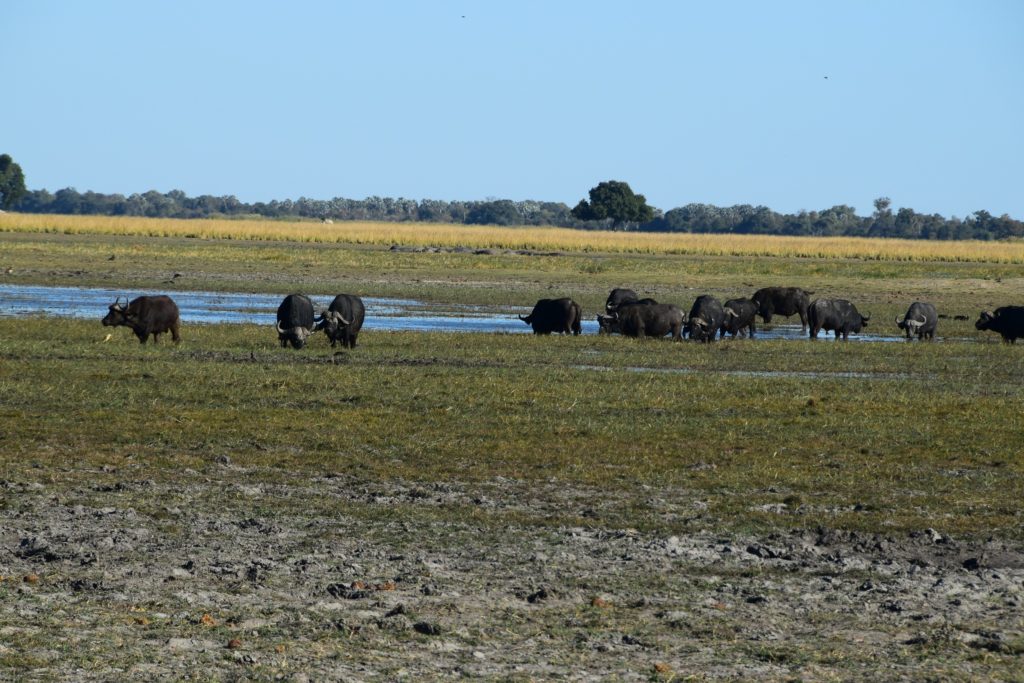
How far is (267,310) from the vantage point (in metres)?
34.3

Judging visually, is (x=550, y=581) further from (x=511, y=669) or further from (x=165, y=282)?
(x=165, y=282)

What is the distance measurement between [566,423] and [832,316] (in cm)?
1603

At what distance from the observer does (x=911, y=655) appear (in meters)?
7.55

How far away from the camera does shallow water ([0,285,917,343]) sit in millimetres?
30906

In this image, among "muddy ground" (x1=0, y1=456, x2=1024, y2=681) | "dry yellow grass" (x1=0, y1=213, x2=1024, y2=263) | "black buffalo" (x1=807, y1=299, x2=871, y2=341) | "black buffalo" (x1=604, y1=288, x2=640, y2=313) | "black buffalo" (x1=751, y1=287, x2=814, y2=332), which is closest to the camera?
"muddy ground" (x1=0, y1=456, x2=1024, y2=681)

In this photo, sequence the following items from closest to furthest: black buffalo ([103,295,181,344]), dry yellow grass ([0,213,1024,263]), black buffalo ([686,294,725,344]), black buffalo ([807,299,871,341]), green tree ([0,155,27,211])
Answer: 1. black buffalo ([103,295,181,344])
2. black buffalo ([686,294,725,344])
3. black buffalo ([807,299,871,341])
4. dry yellow grass ([0,213,1024,263])
5. green tree ([0,155,27,211])

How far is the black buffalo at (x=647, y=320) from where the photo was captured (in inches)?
1132

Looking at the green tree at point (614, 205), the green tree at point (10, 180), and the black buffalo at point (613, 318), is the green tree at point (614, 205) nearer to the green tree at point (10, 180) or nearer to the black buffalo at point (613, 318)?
the green tree at point (10, 180)

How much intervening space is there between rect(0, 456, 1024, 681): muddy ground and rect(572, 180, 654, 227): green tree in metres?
125

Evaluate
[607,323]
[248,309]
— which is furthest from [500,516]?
[248,309]

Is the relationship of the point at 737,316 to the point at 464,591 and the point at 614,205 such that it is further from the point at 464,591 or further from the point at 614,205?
the point at 614,205

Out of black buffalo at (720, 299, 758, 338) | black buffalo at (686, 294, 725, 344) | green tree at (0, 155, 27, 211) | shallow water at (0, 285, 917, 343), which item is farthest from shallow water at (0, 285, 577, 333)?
green tree at (0, 155, 27, 211)

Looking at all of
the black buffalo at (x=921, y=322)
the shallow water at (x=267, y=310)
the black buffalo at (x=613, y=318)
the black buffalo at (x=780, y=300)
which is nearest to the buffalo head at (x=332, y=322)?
the shallow water at (x=267, y=310)

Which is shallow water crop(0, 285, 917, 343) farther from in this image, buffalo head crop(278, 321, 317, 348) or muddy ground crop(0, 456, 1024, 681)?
muddy ground crop(0, 456, 1024, 681)
